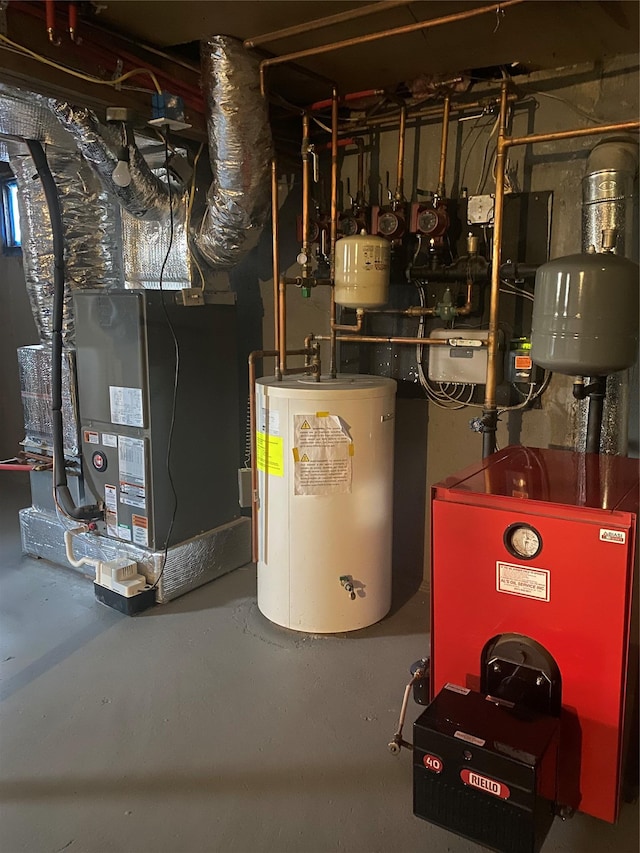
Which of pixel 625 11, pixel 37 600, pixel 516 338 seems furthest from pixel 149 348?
pixel 625 11

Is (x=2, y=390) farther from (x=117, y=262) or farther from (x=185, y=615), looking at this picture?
(x=185, y=615)

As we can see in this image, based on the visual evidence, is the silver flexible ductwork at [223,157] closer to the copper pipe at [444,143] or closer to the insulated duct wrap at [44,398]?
the copper pipe at [444,143]

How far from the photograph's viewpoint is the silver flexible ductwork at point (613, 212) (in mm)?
2107

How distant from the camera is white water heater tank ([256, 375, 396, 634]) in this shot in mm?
2344

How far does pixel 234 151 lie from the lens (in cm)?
243

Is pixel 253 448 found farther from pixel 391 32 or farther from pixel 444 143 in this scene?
pixel 391 32

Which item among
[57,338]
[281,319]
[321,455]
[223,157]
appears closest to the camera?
[321,455]

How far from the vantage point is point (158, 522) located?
2.81m

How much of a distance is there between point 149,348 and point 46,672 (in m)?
1.31

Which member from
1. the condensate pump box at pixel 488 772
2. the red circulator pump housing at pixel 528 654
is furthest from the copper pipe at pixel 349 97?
the condensate pump box at pixel 488 772

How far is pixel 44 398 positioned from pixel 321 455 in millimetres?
1593

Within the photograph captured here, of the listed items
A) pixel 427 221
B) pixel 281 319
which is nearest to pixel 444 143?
pixel 427 221

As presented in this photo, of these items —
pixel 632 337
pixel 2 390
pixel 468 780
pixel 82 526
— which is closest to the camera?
pixel 468 780

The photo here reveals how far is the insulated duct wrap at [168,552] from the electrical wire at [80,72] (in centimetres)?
185
